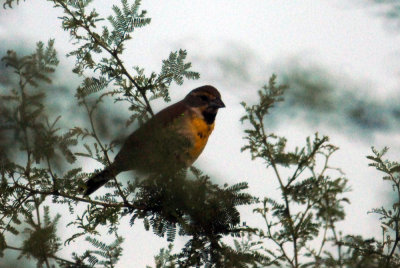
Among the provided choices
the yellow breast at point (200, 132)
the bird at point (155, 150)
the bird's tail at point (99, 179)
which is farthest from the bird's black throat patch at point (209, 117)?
the bird at point (155, 150)

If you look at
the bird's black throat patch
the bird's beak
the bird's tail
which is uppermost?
the bird's beak

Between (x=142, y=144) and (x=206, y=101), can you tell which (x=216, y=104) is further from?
(x=142, y=144)

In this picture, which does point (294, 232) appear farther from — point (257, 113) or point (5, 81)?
point (5, 81)

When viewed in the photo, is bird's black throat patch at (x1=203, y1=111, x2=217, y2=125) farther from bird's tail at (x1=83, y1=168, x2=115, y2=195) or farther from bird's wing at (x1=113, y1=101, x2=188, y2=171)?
bird's wing at (x1=113, y1=101, x2=188, y2=171)

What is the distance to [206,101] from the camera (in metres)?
6.74

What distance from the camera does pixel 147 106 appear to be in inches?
161

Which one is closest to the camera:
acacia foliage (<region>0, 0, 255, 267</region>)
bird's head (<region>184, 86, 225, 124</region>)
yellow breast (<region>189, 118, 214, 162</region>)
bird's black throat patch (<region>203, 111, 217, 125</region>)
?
acacia foliage (<region>0, 0, 255, 267</region>)

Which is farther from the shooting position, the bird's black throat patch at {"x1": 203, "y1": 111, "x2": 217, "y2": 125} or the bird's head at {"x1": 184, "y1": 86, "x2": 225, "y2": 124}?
the bird's head at {"x1": 184, "y1": 86, "x2": 225, "y2": 124}

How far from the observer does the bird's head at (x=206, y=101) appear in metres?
6.60

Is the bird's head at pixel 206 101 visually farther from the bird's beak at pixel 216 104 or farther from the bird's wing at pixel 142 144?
the bird's wing at pixel 142 144

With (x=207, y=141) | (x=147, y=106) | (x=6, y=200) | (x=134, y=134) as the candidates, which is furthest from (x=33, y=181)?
(x=207, y=141)

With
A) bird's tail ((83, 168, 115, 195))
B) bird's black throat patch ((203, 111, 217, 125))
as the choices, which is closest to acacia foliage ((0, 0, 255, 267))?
bird's tail ((83, 168, 115, 195))

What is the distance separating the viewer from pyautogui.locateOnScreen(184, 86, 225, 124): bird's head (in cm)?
660

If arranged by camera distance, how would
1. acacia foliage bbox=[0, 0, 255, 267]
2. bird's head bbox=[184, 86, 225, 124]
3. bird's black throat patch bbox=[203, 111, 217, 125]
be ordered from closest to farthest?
acacia foliage bbox=[0, 0, 255, 267] → bird's black throat patch bbox=[203, 111, 217, 125] → bird's head bbox=[184, 86, 225, 124]
